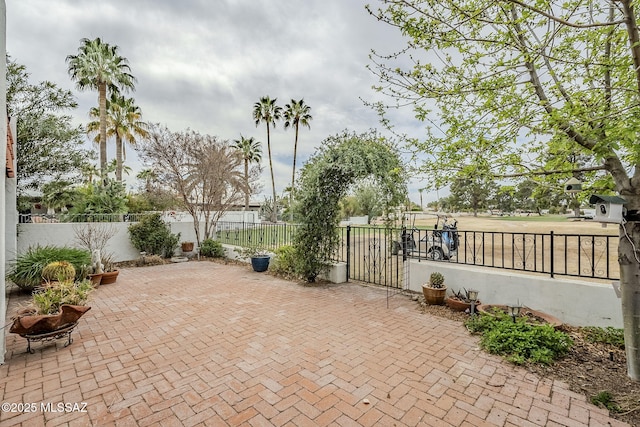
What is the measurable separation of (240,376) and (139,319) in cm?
273

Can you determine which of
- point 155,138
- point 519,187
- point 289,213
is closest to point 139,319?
point 289,213

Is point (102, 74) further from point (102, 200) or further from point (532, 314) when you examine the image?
point (532, 314)

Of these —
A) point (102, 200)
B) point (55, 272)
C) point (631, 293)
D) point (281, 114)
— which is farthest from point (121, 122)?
point (631, 293)

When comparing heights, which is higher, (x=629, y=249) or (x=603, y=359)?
(x=629, y=249)

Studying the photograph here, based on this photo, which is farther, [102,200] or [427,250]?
[102,200]

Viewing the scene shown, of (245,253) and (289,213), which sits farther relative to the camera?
(245,253)

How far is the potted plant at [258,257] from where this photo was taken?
833 centimetres

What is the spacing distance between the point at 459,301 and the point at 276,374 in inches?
136

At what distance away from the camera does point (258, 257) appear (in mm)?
8367

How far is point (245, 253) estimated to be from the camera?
9.19m

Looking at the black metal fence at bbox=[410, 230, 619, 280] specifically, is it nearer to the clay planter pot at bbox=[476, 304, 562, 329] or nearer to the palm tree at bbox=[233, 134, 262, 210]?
the clay planter pot at bbox=[476, 304, 562, 329]

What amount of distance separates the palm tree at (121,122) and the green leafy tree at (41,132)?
747 cm

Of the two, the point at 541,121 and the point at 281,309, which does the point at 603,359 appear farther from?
the point at 281,309

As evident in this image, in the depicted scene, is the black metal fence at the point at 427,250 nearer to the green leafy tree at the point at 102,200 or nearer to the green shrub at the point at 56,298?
the green leafy tree at the point at 102,200
